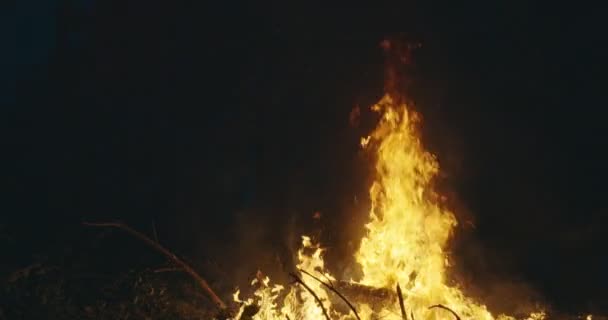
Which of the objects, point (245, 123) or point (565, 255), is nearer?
point (565, 255)

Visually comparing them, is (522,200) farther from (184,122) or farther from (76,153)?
(76,153)

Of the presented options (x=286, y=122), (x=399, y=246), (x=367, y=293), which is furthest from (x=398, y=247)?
(x=286, y=122)

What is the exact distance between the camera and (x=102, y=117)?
26.1ft

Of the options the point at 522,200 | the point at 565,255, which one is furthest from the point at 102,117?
the point at 565,255

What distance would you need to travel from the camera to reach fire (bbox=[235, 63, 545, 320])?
5.69 metres

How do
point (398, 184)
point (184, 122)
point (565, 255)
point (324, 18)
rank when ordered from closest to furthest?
point (398, 184), point (565, 255), point (324, 18), point (184, 122)

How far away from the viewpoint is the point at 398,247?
5891 mm

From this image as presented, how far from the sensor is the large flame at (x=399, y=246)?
18.7 feet

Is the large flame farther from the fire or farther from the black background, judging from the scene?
the black background

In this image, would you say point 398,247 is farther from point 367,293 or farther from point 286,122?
point 286,122

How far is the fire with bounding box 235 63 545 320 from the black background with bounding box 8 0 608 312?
84cm

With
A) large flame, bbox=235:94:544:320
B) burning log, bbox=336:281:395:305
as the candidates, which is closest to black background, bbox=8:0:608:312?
large flame, bbox=235:94:544:320

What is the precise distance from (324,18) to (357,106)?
1422 millimetres

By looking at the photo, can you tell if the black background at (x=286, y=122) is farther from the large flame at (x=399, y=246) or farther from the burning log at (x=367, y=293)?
the burning log at (x=367, y=293)
